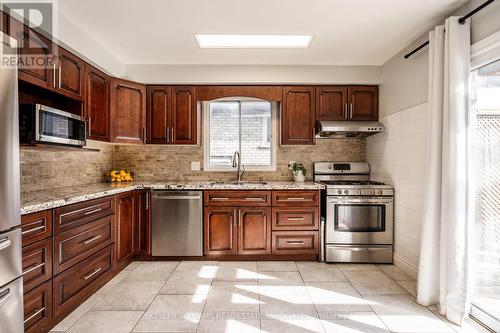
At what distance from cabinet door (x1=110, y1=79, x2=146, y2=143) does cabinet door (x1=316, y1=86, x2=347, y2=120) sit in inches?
91.3

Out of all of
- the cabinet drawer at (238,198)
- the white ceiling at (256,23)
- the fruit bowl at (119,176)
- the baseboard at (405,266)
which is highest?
the white ceiling at (256,23)

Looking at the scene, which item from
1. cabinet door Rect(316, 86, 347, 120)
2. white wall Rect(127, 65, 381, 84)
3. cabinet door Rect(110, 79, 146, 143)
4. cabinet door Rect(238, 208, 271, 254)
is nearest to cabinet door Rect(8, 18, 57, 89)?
cabinet door Rect(110, 79, 146, 143)

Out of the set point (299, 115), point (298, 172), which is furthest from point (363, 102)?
point (298, 172)

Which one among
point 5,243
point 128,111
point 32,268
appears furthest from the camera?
point 128,111

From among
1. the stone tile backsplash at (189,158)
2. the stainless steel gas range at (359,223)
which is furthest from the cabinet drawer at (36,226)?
the stainless steel gas range at (359,223)

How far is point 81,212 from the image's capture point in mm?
2330

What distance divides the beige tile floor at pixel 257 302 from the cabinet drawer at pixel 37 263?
18.6 inches

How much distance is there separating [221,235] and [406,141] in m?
2.35

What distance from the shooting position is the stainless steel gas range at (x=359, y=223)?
132 inches

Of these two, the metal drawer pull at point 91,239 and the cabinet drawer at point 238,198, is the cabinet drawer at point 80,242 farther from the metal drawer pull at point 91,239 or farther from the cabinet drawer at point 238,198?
the cabinet drawer at point 238,198

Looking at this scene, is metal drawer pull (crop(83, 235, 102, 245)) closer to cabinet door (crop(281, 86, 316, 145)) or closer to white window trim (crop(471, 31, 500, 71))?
cabinet door (crop(281, 86, 316, 145))

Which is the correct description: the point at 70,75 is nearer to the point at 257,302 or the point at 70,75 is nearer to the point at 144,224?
the point at 144,224

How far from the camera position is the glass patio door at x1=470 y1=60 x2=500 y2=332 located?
2318 mm

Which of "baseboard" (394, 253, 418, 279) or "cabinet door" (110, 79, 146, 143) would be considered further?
"cabinet door" (110, 79, 146, 143)
